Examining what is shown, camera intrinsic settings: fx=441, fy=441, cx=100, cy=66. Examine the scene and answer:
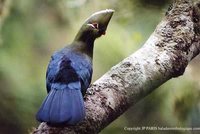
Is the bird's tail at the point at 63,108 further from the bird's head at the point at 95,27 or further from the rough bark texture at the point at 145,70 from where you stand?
the bird's head at the point at 95,27

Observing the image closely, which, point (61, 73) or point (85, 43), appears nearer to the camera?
point (61, 73)

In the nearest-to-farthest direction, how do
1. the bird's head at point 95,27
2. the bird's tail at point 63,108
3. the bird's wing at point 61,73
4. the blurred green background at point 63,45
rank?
the bird's tail at point 63,108
the bird's wing at point 61,73
the bird's head at point 95,27
the blurred green background at point 63,45

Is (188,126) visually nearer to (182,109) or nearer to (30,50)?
(182,109)

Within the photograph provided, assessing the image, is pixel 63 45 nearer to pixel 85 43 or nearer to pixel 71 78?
pixel 85 43

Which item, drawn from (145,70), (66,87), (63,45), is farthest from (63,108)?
(63,45)

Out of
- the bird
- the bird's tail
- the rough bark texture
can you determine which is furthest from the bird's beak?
the bird's tail

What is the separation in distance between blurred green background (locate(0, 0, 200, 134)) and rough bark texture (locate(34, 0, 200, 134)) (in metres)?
0.20

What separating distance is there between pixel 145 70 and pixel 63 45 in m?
0.39

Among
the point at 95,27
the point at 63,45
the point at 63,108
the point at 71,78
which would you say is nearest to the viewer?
the point at 63,108

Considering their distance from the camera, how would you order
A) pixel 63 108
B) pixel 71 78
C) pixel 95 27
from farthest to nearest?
1. pixel 95 27
2. pixel 71 78
3. pixel 63 108

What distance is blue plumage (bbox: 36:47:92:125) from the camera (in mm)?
967

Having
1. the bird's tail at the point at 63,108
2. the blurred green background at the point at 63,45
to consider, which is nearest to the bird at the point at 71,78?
the bird's tail at the point at 63,108

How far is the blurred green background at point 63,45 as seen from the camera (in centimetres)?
149

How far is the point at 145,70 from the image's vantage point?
3.89 feet
